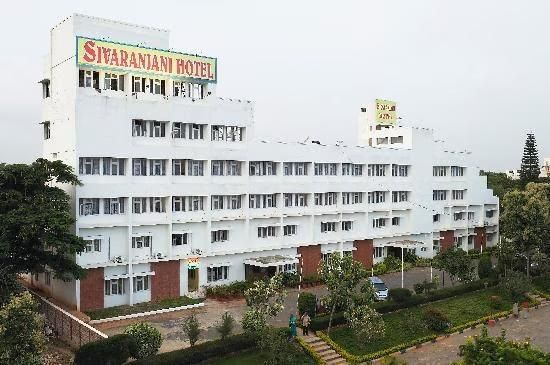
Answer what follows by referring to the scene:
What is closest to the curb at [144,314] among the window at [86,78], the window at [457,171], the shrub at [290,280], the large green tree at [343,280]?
the shrub at [290,280]

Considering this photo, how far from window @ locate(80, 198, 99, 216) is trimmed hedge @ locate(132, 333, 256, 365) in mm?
11141

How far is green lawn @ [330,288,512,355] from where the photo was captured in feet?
89.4

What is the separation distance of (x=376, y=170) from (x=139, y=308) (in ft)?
75.5

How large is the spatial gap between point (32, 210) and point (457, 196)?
39156mm

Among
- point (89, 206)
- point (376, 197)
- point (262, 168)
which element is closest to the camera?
point (89, 206)

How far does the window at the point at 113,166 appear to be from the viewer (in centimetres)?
A: 3139

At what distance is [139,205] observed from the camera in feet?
107

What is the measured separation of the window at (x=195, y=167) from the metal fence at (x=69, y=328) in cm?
1111

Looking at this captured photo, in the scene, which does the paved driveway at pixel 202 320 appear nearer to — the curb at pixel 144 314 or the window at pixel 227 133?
the curb at pixel 144 314

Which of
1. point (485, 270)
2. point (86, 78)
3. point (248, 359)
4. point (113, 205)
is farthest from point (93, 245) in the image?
point (485, 270)

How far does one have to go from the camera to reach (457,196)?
53219 millimetres

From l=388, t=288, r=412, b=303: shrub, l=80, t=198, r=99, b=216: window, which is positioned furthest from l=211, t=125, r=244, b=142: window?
l=388, t=288, r=412, b=303: shrub

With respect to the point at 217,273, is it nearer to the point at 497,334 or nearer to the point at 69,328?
the point at 69,328

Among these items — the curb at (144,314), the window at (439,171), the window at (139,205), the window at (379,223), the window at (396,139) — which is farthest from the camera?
the window at (439,171)
